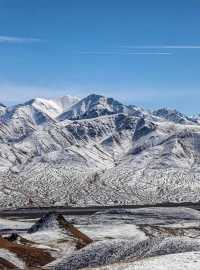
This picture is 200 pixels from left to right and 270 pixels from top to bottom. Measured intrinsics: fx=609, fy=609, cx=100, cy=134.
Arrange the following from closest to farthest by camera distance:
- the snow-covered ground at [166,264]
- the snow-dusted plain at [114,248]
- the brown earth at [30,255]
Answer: the snow-covered ground at [166,264]
the snow-dusted plain at [114,248]
the brown earth at [30,255]

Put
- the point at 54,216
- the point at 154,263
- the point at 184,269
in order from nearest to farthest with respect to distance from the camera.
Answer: the point at 184,269 < the point at 154,263 < the point at 54,216

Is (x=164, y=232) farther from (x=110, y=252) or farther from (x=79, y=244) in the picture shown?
(x=110, y=252)

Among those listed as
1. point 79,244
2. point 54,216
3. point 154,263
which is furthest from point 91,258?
point 54,216

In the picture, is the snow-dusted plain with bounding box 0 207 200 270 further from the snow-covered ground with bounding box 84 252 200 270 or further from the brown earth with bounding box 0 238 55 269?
the brown earth with bounding box 0 238 55 269

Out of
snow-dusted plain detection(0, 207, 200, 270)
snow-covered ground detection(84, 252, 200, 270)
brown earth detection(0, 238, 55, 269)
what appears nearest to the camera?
snow-covered ground detection(84, 252, 200, 270)

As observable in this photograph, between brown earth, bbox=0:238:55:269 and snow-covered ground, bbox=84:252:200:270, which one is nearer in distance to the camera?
snow-covered ground, bbox=84:252:200:270

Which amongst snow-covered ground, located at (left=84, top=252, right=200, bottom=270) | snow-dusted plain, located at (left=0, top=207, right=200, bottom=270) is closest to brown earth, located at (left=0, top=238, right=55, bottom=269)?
snow-dusted plain, located at (left=0, top=207, right=200, bottom=270)

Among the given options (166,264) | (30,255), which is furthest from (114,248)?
(166,264)

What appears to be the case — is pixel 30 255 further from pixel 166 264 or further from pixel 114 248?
pixel 166 264

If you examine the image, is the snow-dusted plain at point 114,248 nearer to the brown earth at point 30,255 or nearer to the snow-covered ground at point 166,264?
the snow-covered ground at point 166,264

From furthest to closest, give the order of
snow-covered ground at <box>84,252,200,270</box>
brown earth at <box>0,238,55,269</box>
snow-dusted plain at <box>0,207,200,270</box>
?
1. brown earth at <box>0,238,55,269</box>
2. snow-dusted plain at <box>0,207,200,270</box>
3. snow-covered ground at <box>84,252,200,270</box>

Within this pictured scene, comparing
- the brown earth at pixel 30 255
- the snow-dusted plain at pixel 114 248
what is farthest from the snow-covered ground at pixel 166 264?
the brown earth at pixel 30 255
